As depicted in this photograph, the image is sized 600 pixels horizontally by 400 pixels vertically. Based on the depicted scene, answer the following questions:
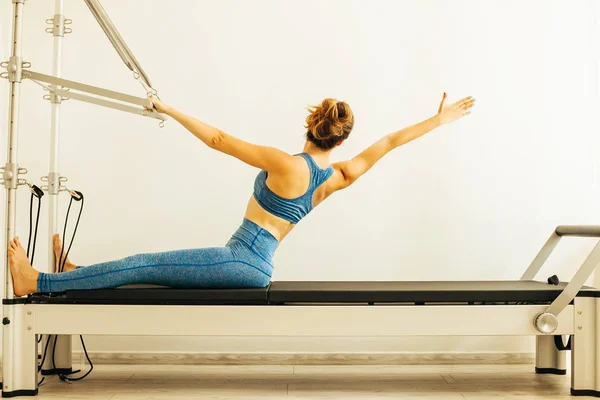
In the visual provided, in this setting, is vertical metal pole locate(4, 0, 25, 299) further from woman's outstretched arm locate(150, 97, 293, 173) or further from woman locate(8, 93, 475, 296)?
woman's outstretched arm locate(150, 97, 293, 173)

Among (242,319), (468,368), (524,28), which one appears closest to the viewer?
(242,319)

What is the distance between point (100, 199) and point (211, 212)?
21.8 inches

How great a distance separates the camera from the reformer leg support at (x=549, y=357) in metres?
2.98

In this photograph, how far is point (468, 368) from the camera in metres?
3.15

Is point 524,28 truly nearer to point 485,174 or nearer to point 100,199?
point 485,174

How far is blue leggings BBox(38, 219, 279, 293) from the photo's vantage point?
2426mm

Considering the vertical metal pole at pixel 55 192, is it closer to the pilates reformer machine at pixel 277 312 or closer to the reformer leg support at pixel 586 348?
the pilates reformer machine at pixel 277 312

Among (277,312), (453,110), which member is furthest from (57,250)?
(453,110)

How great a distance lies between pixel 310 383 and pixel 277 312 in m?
0.51

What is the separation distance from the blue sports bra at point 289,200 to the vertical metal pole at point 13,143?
0.90 m

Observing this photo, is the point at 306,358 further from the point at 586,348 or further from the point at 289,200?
the point at 586,348

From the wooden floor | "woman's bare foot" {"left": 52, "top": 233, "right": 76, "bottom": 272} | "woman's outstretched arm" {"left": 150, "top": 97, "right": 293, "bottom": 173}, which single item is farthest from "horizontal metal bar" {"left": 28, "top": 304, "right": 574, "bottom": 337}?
"woman's outstretched arm" {"left": 150, "top": 97, "right": 293, "bottom": 173}

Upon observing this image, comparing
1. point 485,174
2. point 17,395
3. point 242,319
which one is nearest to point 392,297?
point 242,319

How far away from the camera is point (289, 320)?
2436mm
